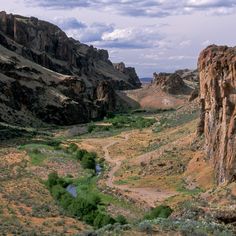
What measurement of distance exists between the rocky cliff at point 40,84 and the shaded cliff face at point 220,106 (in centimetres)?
6140

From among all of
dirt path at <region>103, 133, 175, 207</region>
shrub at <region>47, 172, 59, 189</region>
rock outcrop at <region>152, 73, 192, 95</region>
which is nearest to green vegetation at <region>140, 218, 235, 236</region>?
dirt path at <region>103, 133, 175, 207</region>

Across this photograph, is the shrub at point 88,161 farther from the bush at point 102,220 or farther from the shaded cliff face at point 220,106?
the bush at point 102,220

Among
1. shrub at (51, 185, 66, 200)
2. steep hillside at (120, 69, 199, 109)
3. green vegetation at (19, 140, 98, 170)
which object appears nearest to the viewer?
shrub at (51, 185, 66, 200)

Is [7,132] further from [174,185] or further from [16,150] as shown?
[174,185]

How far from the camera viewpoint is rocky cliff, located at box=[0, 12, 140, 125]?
12094cm

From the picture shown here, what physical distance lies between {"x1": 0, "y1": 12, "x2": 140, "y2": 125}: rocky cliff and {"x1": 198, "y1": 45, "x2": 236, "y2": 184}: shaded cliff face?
61.4 meters

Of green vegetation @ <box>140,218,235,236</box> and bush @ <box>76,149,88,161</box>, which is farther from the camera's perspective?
bush @ <box>76,149,88,161</box>

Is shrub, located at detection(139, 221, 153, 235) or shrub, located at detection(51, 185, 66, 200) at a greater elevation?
shrub, located at detection(139, 221, 153, 235)

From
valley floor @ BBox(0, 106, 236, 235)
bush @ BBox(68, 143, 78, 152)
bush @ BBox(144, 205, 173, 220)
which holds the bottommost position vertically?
bush @ BBox(68, 143, 78, 152)

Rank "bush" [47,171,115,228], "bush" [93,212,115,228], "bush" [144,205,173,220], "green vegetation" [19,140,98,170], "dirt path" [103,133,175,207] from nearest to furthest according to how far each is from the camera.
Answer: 1. "bush" [144,205,173,220]
2. "bush" [93,212,115,228]
3. "bush" [47,171,115,228]
4. "dirt path" [103,133,175,207]
5. "green vegetation" [19,140,98,170]

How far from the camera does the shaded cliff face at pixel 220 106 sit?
44328 millimetres

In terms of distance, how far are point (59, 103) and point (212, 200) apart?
90793 millimetres

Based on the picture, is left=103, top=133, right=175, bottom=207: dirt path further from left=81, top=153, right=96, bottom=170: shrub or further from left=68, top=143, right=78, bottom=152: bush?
left=68, top=143, right=78, bottom=152: bush

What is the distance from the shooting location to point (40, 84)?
128000mm
